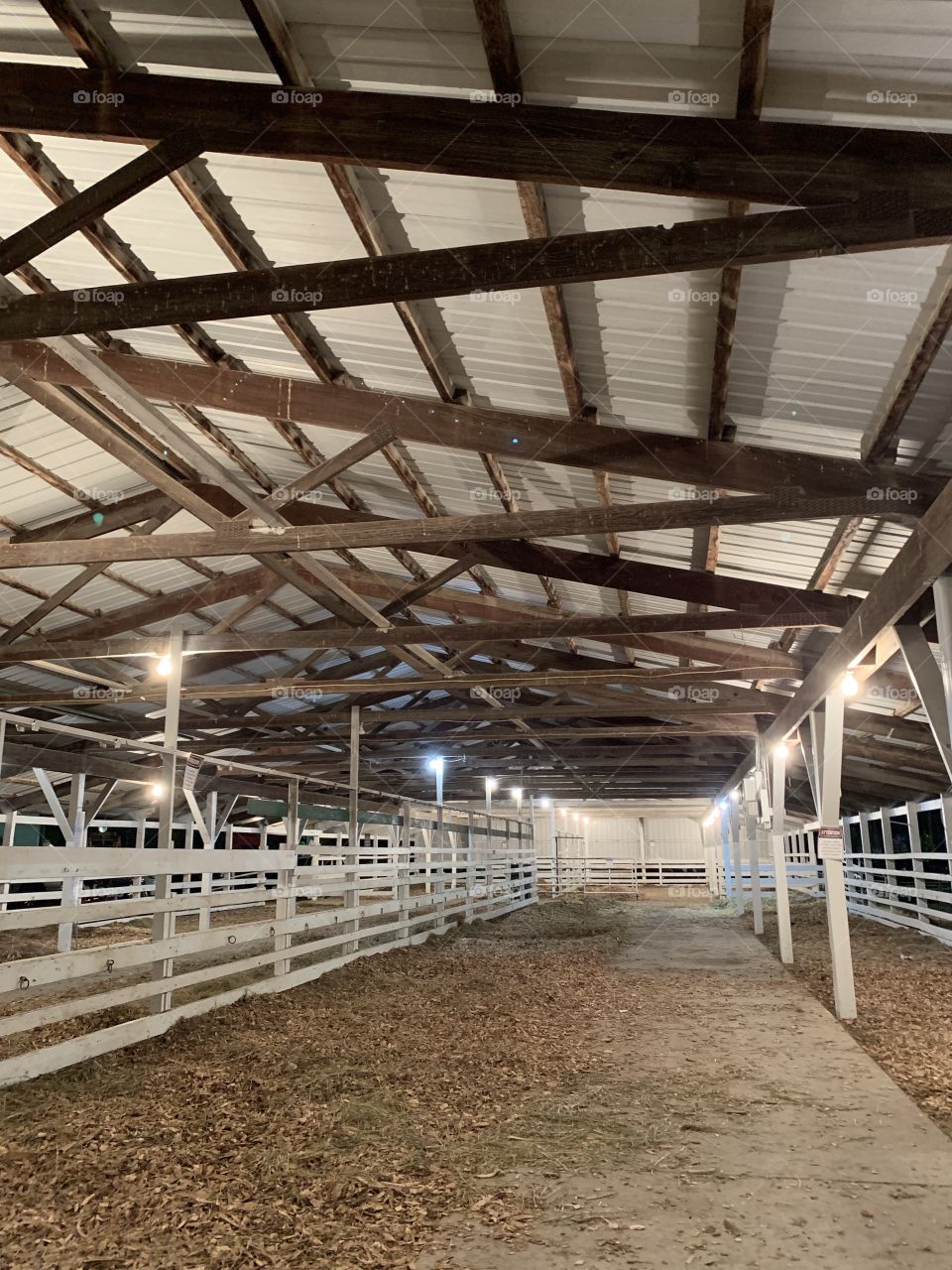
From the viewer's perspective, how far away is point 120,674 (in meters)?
13.0

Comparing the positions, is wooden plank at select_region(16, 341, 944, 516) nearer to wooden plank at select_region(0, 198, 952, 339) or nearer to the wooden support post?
wooden plank at select_region(0, 198, 952, 339)

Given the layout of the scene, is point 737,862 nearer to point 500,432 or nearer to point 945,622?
point 945,622

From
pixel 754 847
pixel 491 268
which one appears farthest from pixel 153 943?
pixel 754 847

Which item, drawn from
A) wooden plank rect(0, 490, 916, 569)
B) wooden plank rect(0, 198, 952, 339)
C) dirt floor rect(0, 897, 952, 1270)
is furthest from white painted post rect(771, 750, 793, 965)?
wooden plank rect(0, 198, 952, 339)

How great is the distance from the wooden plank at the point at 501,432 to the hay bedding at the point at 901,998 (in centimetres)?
382

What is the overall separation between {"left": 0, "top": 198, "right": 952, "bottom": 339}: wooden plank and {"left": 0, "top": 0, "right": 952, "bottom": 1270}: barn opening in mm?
19

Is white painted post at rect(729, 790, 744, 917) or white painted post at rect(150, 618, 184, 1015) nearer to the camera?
white painted post at rect(150, 618, 184, 1015)

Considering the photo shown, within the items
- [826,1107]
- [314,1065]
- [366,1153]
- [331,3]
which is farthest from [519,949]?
[331,3]

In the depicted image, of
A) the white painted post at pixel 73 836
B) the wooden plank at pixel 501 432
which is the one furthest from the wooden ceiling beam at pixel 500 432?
the white painted post at pixel 73 836

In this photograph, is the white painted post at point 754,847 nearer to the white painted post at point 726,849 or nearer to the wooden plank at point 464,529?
the white painted post at point 726,849

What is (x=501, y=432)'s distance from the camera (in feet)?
20.5

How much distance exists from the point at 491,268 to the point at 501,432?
259 centimetres

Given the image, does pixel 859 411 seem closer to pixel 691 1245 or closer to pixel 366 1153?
pixel 691 1245

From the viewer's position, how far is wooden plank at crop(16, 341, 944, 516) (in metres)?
5.75
